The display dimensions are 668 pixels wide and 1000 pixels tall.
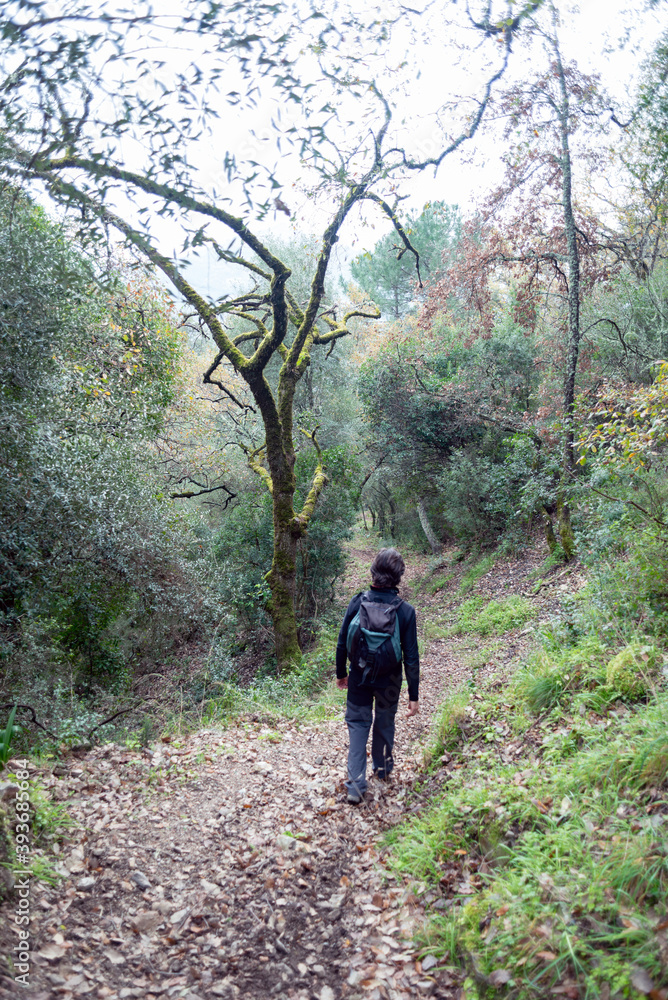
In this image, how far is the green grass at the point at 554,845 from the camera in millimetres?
2303

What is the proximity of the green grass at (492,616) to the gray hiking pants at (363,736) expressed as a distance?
5.40 m

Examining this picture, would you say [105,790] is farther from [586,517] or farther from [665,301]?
[665,301]

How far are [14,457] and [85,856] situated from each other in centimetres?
482

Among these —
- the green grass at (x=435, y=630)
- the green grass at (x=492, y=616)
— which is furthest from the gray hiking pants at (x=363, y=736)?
the green grass at (x=435, y=630)

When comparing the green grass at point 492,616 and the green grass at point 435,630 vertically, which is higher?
the green grass at point 492,616

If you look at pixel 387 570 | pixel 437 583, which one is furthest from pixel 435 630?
pixel 387 570

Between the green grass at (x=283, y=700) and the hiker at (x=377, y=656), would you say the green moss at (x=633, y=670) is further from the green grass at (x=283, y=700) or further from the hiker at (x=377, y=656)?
the green grass at (x=283, y=700)

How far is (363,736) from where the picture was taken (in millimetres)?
4371

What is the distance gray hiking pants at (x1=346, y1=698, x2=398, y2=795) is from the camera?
4.38m

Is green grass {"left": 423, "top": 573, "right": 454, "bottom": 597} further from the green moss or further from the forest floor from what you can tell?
the green moss

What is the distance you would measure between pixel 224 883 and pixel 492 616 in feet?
25.6

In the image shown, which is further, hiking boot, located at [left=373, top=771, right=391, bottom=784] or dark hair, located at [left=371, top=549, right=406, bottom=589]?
hiking boot, located at [left=373, top=771, right=391, bottom=784]

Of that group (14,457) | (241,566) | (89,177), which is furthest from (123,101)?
(241,566)

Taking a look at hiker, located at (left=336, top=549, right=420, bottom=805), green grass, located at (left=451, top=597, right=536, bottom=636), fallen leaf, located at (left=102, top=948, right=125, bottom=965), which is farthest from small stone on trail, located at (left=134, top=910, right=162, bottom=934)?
green grass, located at (left=451, top=597, right=536, bottom=636)
